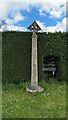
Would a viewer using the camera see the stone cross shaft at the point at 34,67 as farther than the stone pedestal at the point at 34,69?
Yes

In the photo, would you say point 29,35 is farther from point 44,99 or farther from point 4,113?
point 4,113

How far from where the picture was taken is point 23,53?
49.1ft

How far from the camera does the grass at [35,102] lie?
31.5 ft

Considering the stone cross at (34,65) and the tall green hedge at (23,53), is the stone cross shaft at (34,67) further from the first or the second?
the tall green hedge at (23,53)

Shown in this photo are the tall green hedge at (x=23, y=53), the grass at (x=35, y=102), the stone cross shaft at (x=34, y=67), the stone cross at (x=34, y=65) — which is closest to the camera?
the grass at (x=35, y=102)

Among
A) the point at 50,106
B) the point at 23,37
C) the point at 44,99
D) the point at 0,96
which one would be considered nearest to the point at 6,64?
the point at 23,37

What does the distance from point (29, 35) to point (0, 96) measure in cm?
409

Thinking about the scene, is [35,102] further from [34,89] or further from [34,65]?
[34,65]

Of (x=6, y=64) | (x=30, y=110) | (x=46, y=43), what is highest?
(x=46, y=43)

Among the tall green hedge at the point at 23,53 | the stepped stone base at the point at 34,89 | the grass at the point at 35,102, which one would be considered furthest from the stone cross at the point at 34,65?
the tall green hedge at the point at 23,53

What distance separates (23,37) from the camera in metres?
15.1

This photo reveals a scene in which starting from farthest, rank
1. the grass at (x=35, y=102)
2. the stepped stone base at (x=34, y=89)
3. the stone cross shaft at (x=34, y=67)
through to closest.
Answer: the stone cross shaft at (x=34, y=67) → the stepped stone base at (x=34, y=89) → the grass at (x=35, y=102)

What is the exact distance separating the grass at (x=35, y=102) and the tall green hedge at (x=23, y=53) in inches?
33.0

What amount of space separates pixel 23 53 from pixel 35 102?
→ 14.0 ft
